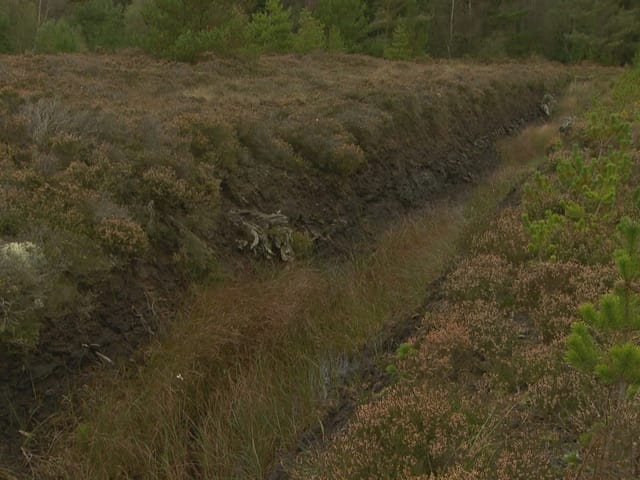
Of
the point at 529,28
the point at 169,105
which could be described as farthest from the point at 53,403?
the point at 529,28

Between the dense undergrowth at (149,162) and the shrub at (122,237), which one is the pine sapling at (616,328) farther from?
the shrub at (122,237)

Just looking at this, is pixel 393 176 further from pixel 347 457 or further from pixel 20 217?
pixel 347 457

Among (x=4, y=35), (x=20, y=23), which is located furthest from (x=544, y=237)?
(x=20, y=23)

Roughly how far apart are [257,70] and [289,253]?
13776mm

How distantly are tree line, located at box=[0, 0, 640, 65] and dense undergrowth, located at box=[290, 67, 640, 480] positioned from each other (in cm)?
1733

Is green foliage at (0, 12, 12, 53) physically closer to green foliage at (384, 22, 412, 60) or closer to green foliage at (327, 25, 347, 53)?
green foliage at (327, 25, 347, 53)

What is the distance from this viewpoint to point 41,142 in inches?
313

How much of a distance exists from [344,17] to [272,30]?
9.89 metres

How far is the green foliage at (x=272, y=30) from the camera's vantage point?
2936cm

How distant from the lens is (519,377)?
432cm

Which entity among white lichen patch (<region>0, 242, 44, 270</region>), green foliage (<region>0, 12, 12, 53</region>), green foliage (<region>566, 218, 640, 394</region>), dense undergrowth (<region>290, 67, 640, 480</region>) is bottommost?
dense undergrowth (<region>290, 67, 640, 480</region>)

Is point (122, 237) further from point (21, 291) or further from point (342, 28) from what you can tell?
point (342, 28)

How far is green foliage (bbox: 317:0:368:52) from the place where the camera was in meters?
37.7

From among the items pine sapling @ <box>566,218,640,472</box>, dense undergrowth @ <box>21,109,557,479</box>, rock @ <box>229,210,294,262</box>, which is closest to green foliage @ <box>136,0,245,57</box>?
rock @ <box>229,210,294,262</box>
